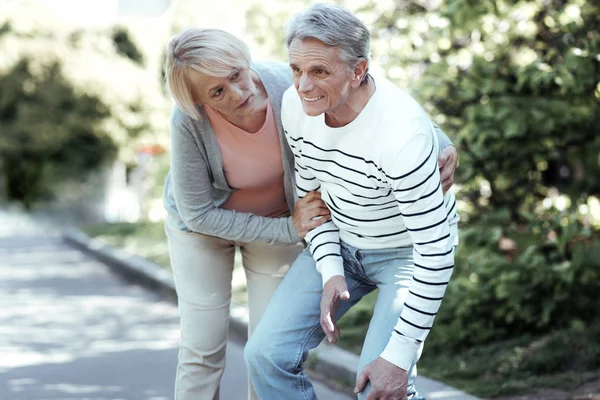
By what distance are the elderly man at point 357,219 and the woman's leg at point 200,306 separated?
2.06 ft

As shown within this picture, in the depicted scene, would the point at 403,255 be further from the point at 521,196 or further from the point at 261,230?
the point at 521,196

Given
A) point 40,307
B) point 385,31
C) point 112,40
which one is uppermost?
point 385,31

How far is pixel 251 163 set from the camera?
368 centimetres

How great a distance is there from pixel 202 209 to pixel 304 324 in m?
0.71

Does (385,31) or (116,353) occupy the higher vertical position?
(385,31)

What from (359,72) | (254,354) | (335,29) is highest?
(335,29)

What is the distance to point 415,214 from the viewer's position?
9.60ft

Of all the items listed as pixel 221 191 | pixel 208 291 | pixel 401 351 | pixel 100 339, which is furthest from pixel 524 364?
pixel 100 339

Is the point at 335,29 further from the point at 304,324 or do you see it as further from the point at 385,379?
the point at 385,379

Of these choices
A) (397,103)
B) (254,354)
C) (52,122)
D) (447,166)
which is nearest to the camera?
(397,103)

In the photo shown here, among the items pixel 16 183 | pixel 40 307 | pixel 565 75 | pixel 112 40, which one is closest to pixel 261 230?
pixel 565 75

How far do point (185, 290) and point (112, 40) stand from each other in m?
21.9

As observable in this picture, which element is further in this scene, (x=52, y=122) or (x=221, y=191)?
Answer: (x=52, y=122)

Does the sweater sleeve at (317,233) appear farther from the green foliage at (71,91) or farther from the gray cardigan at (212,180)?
the green foliage at (71,91)
